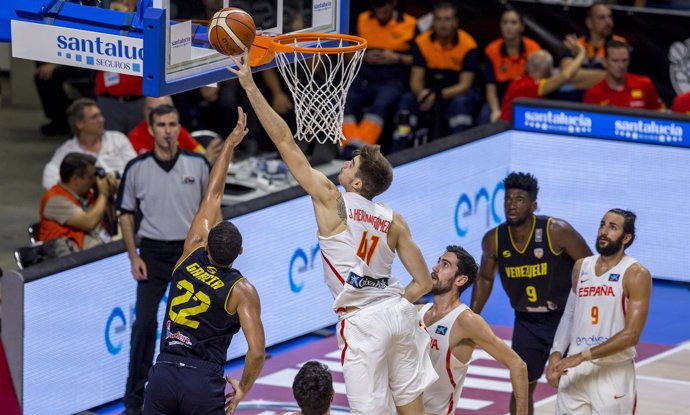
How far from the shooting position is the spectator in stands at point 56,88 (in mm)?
18141

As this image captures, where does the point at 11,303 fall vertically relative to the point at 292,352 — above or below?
above

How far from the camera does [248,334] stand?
27.6ft

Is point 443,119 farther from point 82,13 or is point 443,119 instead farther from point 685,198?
point 82,13

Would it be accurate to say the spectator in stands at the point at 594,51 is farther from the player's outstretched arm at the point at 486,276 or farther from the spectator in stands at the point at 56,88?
the player's outstretched arm at the point at 486,276

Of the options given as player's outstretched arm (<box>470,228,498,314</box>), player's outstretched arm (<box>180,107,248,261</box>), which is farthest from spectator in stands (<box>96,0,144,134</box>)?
player's outstretched arm (<box>180,107,248,261</box>)

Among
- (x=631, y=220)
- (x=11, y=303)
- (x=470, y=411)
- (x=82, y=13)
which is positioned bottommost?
(x=470, y=411)

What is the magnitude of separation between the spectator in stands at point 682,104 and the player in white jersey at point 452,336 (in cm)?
675

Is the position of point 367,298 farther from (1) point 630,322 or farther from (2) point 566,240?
(2) point 566,240

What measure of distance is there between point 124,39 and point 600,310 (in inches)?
136

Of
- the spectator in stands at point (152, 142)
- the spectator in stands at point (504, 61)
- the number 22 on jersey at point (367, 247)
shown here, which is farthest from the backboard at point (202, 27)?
the spectator in stands at point (504, 61)

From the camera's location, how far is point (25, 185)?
57.6 feet

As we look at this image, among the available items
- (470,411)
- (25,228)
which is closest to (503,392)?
(470,411)

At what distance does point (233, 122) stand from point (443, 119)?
2.39 m

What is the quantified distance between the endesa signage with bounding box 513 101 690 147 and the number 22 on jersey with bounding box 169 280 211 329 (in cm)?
714
